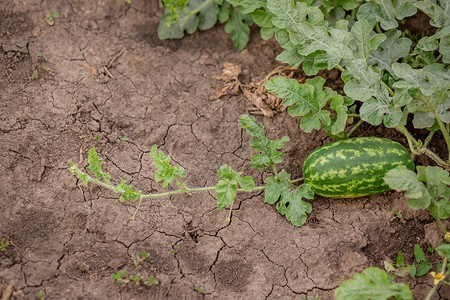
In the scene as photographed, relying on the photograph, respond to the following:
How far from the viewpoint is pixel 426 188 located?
3.38 m

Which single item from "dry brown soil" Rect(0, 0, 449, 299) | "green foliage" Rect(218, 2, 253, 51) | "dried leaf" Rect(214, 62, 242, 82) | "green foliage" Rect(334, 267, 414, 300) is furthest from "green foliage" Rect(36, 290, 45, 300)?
"green foliage" Rect(218, 2, 253, 51)

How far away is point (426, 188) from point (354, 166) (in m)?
0.54

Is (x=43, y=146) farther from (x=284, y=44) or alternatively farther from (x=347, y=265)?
(x=347, y=265)

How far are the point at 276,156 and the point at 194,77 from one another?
1.32 meters

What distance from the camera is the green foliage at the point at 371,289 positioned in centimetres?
304

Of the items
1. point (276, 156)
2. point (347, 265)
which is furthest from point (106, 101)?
point (347, 265)

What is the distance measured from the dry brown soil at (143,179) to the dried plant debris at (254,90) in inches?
3.0

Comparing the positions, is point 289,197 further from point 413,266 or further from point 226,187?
point 413,266

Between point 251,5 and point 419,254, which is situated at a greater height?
point 251,5

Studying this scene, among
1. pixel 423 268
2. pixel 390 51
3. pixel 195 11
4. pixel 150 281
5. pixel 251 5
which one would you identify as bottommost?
pixel 423 268

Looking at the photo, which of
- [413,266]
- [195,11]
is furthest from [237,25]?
[413,266]

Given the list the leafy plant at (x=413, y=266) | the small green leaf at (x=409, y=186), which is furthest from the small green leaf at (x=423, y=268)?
the small green leaf at (x=409, y=186)

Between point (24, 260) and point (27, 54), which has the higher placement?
point (27, 54)

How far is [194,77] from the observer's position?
4.58m
